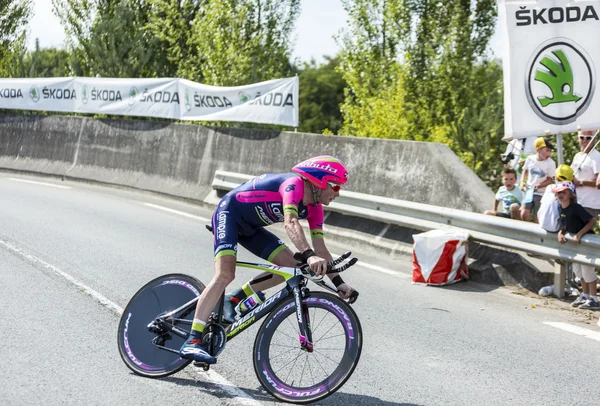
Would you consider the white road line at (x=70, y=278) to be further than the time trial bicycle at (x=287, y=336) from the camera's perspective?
Yes

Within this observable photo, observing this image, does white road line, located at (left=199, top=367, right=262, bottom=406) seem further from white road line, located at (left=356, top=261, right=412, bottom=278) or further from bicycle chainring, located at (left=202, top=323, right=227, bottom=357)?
white road line, located at (left=356, top=261, right=412, bottom=278)

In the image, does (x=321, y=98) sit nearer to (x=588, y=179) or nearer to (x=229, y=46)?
(x=229, y=46)

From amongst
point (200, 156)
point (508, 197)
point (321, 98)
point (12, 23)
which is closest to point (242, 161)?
point (200, 156)

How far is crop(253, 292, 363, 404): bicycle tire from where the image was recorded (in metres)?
5.27

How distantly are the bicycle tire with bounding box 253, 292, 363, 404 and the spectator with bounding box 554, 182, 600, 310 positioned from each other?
172 inches

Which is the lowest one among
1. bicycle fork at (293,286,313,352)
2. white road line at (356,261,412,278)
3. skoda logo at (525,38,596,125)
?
white road line at (356,261,412,278)

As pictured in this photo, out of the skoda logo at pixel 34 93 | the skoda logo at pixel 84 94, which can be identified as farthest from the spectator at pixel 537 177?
the skoda logo at pixel 34 93

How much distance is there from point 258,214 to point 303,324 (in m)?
0.84

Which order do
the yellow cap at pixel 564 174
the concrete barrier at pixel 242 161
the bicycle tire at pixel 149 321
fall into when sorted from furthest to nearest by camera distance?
1. the concrete barrier at pixel 242 161
2. the yellow cap at pixel 564 174
3. the bicycle tire at pixel 149 321

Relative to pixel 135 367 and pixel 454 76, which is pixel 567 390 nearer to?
pixel 135 367

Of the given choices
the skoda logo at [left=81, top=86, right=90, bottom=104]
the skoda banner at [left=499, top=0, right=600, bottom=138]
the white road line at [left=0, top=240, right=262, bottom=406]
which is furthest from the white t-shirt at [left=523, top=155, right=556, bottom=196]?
the skoda logo at [left=81, top=86, right=90, bottom=104]

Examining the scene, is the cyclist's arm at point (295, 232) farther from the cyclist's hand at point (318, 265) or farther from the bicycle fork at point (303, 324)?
the bicycle fork at point (303, 324)

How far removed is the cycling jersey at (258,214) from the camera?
5.59 m

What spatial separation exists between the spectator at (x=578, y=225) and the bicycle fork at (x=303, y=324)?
4.45 m
